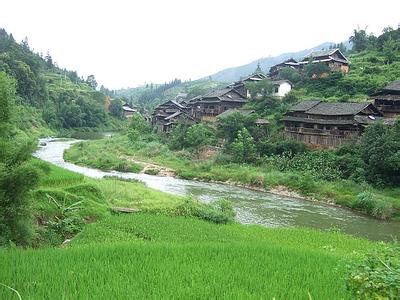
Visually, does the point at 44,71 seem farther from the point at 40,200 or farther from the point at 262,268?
the point at 262,268

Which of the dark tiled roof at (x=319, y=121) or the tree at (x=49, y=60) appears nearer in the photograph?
the dark tiled roof at (x=319, y=121)

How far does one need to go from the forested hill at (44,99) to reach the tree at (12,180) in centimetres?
4557

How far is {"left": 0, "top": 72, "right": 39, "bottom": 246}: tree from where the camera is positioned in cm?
883

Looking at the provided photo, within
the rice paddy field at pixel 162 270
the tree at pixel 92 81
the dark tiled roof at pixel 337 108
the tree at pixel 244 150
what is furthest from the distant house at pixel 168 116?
the tree at pixel 92 81

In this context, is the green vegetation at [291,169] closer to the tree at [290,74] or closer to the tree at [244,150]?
the tree at [244,150]

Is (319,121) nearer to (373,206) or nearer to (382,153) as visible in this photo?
(382,153)

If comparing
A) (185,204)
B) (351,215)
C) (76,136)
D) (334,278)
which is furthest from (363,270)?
(76,136)

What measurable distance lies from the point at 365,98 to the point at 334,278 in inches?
1551

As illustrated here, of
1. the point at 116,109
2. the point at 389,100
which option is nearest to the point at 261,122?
the point at 389,100

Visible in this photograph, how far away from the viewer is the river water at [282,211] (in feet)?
72.5

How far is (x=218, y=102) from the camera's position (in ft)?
177

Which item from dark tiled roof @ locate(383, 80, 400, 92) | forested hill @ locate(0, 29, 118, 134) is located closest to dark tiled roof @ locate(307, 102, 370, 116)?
dark tiled roof @ locate(383, 80, 400, 92)

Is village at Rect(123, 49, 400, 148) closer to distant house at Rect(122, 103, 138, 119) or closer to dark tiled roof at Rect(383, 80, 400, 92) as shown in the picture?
dark tiled roof at Rect(383, 80, 400, 92)

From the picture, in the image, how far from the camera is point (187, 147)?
153 ft
